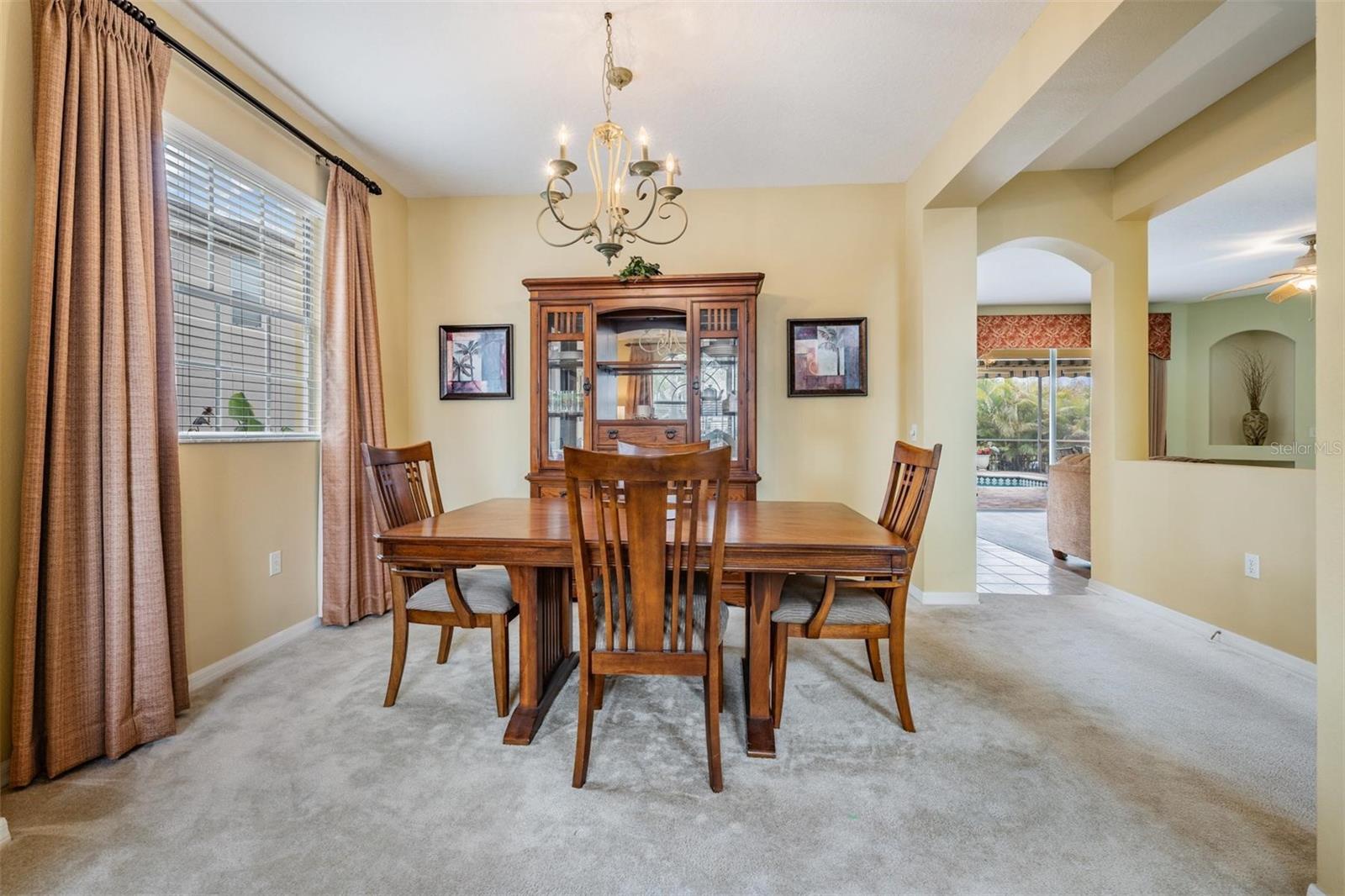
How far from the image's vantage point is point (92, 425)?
5.33 feet

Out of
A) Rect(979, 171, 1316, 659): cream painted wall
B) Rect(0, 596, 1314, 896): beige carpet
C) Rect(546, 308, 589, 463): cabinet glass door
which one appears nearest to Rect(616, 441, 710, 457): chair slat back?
Rect(546, 308, 589, 463): cabinet glass door

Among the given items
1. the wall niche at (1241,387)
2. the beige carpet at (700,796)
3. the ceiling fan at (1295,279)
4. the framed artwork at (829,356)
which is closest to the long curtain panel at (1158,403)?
the wall niche at (1241,387)

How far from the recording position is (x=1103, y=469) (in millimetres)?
3449

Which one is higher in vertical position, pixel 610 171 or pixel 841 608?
pixel 610 171

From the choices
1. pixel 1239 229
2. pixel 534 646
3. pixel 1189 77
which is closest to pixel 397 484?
pixel 534 646

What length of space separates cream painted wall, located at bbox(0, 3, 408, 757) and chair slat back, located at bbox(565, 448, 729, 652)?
5.46 feet

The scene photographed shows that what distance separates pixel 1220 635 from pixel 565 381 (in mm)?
3650

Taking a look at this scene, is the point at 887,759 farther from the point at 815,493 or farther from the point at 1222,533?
the point at 1222,533

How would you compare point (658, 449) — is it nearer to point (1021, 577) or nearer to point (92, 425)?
point (92, 425)

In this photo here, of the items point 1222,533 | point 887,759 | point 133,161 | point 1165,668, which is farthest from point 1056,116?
point 133,161

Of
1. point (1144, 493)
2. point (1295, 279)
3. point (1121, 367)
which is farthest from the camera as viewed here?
point (1295, 279)

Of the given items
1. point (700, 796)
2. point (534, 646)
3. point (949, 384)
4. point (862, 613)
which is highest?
point (949, 384)

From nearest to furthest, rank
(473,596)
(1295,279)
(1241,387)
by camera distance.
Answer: (473,596) → (1295,279) → (1241,387)

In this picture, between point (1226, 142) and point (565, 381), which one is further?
point (565, 381)
